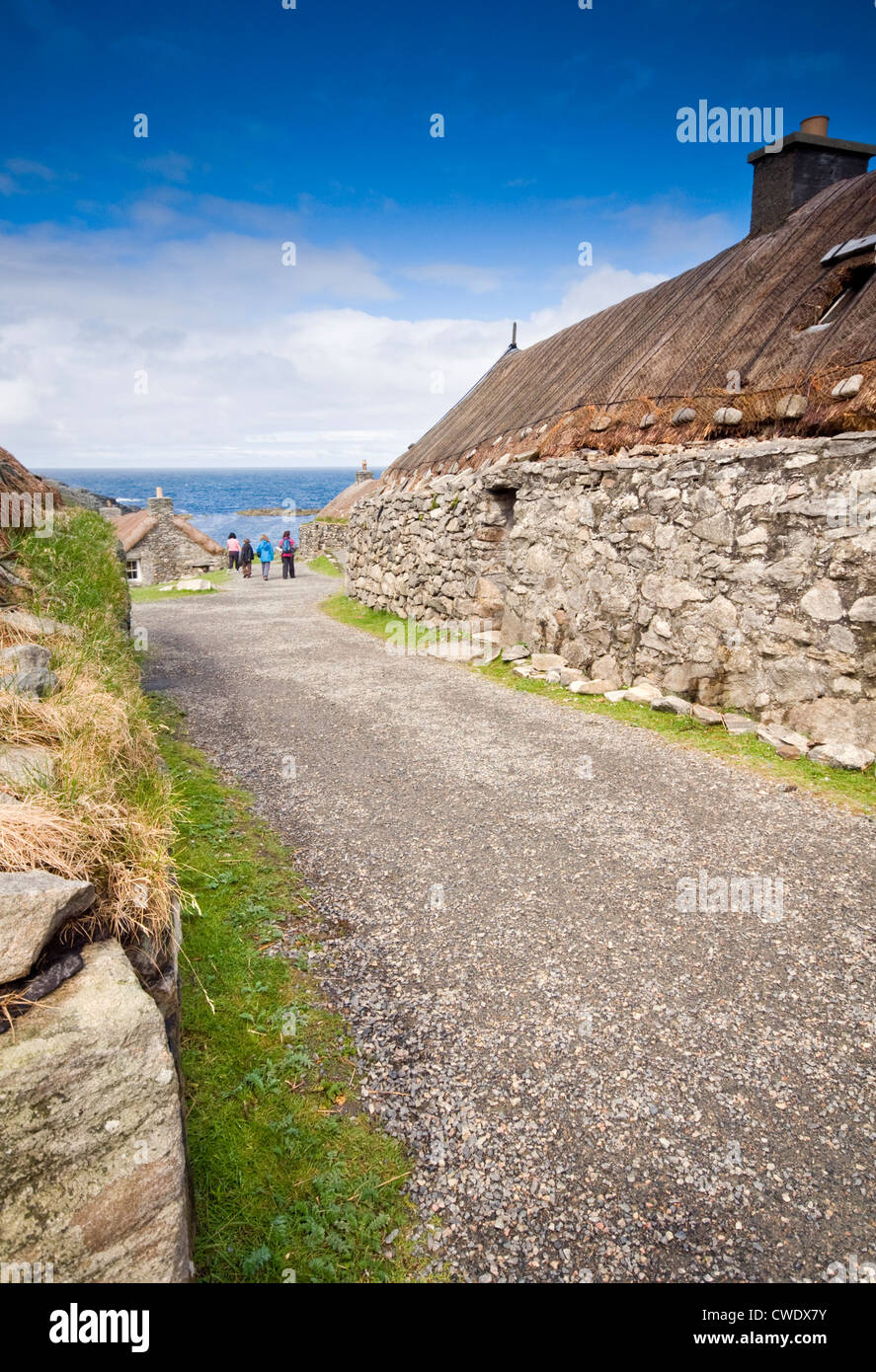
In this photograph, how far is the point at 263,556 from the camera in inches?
1076

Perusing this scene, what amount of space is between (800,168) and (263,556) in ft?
68.6

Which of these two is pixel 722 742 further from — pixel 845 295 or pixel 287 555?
pixel 287 555

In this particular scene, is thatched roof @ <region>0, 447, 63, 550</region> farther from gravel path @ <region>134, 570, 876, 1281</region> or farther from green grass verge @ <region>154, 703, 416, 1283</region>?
green grass verge @ <region>154, 703, 416, 1283</region>

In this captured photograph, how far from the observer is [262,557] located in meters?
27.4

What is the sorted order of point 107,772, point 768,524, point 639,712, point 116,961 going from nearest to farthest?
point 116,961, point 107,772, point 768,524, point 639,712

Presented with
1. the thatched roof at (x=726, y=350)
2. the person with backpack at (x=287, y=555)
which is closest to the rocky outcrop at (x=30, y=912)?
the thatched roof at (x=726, y=350)

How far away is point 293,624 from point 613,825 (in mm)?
11273

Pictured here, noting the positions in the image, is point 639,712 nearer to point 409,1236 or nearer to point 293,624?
point 409,1236

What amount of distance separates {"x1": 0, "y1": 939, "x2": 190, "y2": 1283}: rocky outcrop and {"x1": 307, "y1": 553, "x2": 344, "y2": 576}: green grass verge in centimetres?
2694

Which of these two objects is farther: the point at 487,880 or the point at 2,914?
the point at 487,880

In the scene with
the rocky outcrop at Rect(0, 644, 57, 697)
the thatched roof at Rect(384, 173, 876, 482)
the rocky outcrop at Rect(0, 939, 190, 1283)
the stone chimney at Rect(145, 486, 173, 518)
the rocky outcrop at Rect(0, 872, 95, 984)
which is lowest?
the rocky outcrop at Rect(0, 939, 190, 1283)

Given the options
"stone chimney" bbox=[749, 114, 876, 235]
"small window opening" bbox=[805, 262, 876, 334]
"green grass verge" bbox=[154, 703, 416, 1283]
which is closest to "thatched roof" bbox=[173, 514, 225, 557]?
"stone chimney" bbox=[749, 114, 876, 235]

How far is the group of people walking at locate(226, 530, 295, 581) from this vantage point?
2728 centimetres

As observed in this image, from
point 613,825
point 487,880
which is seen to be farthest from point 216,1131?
point 613,825
